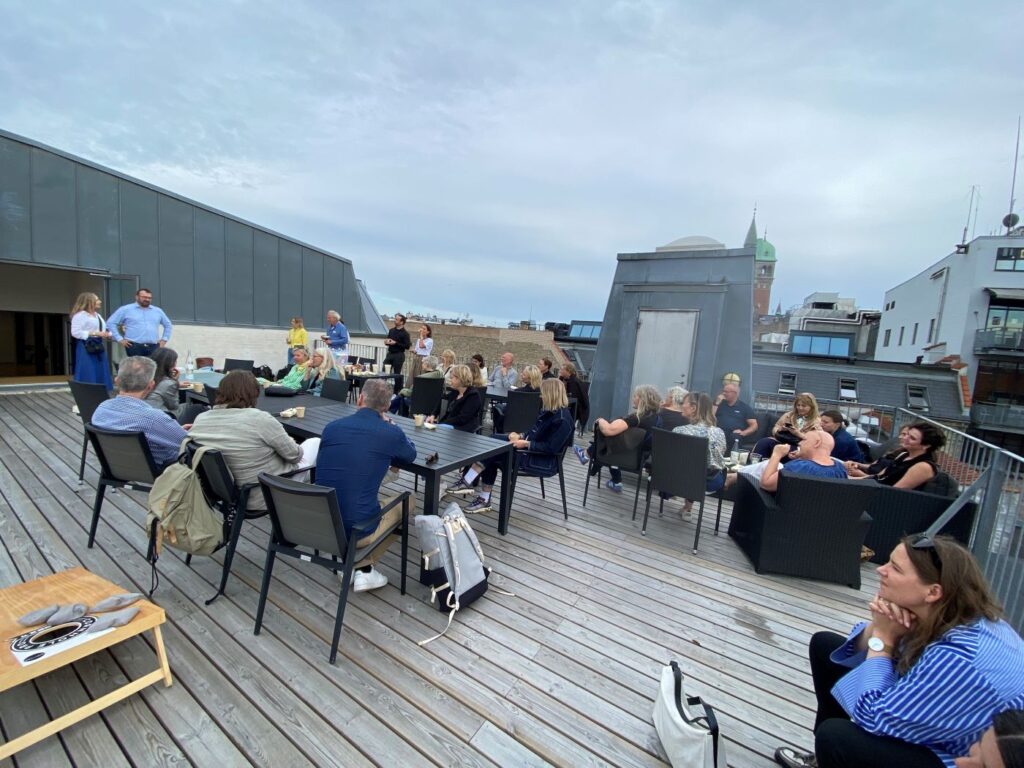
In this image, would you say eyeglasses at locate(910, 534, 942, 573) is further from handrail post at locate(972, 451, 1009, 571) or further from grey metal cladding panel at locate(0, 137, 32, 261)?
grey metal cladding panel at locate(0, 137, 32, 261)

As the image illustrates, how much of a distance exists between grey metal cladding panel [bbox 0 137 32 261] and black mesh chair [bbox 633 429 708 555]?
32.1 ft

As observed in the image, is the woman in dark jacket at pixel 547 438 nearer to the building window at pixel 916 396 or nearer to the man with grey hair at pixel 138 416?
the man with grey hair at pixel 138 416

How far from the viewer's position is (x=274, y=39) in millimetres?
7055

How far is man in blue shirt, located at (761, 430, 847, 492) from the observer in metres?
2.97

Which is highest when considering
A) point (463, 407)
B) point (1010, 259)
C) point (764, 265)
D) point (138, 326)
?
point (764, 265)

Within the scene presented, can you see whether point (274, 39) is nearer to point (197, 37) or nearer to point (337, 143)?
point (197, 37)

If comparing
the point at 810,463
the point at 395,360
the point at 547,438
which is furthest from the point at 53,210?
the point at 810,463

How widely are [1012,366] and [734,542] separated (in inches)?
1001

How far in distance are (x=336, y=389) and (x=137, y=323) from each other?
354cm

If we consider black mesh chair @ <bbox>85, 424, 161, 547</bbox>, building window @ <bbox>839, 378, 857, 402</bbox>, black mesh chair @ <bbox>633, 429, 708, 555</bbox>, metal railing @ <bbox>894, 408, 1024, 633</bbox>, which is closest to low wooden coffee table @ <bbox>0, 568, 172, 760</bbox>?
black mesh chair @ <bbox>85, 424, 161, 547</bbox>

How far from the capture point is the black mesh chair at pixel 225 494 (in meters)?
2.21

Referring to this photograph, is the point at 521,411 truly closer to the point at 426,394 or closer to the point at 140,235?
the point at 426,394

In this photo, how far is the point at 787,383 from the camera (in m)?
16.7

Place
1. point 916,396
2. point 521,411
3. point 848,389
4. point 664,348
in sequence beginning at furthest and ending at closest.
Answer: point 916,396 < point 848,389 < point 664,348 < point 521,411
